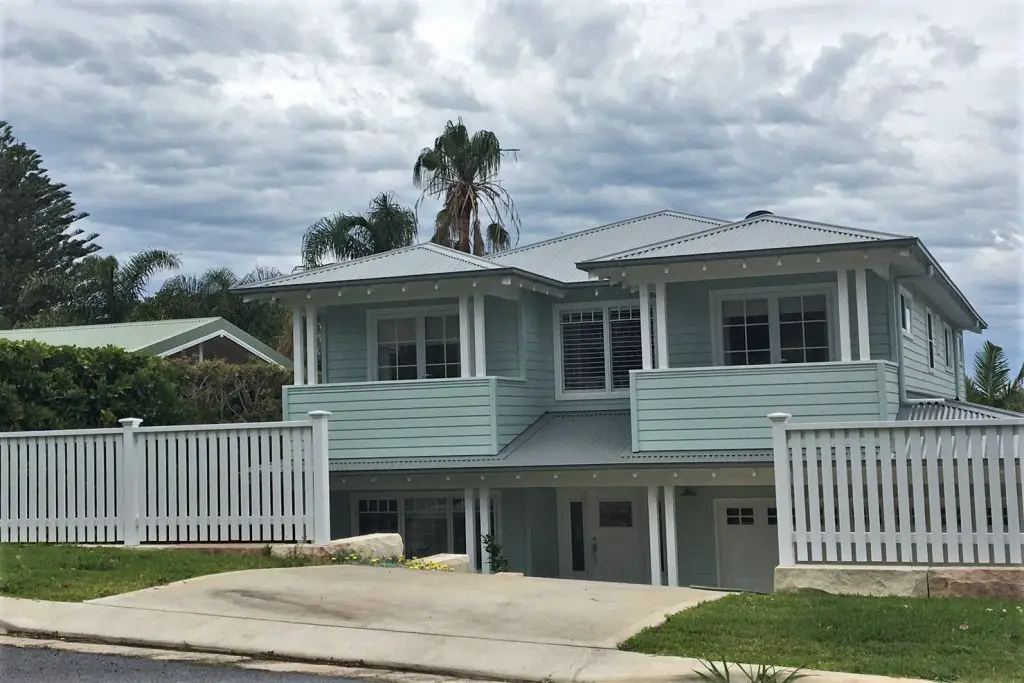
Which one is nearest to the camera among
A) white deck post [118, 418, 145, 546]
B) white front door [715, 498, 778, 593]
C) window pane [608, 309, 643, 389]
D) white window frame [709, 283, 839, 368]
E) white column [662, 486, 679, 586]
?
white deck post [118, 418, 145, 546]

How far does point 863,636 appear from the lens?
324 inches

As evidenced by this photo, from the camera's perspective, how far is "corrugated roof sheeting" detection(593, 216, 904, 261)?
1688 cm

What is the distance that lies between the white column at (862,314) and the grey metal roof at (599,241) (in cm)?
516

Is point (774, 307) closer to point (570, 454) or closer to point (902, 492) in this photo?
point (570, 454)

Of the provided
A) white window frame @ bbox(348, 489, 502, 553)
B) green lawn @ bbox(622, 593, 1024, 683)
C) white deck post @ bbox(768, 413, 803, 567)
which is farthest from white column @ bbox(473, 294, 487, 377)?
green lawn @ bbox(622, 593, 1024, 683)

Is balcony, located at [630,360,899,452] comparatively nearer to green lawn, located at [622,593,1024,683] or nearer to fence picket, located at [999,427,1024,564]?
fence picket, located at [999,427,1024,564]

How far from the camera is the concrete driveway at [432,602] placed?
8.73m

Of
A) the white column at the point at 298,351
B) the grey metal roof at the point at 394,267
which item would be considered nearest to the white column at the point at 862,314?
the grey metal roof at the point at 394,267

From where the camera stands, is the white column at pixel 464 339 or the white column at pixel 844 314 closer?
the white column at pixel 844 314

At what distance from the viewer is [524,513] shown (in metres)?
20.0

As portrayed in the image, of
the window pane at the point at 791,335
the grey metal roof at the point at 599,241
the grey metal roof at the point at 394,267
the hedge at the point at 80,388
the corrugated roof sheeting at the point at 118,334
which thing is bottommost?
the hedge at the point at 80,388

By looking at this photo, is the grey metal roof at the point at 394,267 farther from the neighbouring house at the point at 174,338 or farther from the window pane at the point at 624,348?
the neighbouring house at the point at 174,338

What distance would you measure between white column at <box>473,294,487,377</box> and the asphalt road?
11214mm

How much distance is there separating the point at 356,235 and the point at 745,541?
15831mm
